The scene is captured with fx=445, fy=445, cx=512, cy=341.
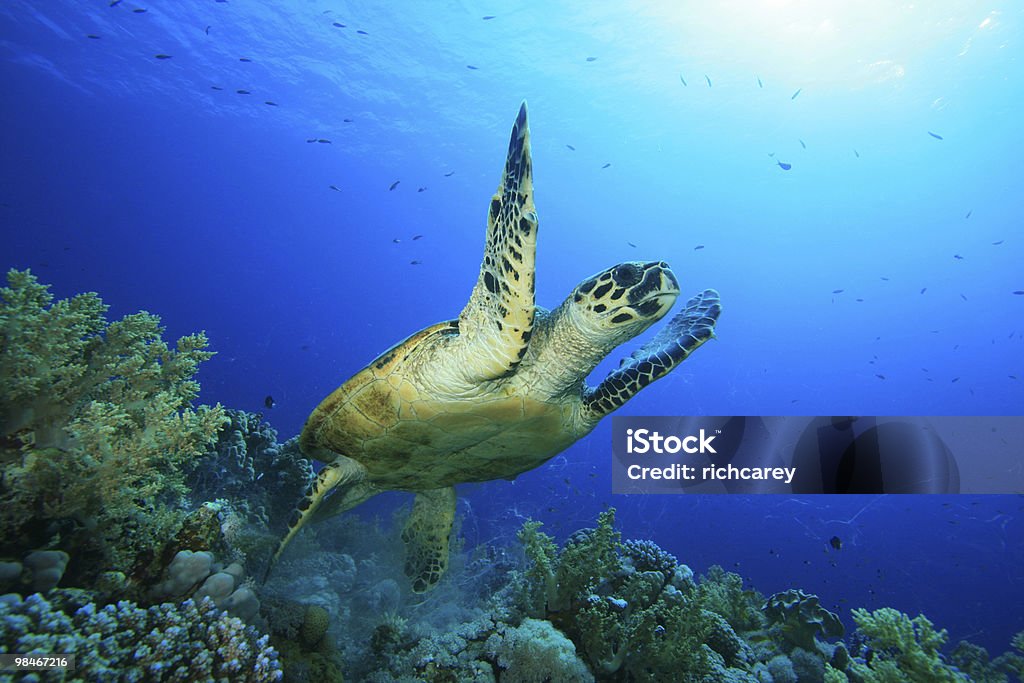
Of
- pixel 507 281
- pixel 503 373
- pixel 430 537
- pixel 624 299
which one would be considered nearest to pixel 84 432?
pixel 503 373

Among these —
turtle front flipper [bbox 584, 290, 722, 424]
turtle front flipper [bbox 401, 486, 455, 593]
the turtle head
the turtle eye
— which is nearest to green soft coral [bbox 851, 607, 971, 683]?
turtle front flipper [bbox 584, 290, 722, 424]

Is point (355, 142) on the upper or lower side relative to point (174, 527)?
upper

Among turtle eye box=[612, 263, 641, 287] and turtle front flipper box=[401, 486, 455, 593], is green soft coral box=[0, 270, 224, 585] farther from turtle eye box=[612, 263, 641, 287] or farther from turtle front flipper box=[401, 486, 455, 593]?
turtle eye box=[612, 263, 641, 287]

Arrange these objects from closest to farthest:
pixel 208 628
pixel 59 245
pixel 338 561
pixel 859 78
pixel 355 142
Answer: pixel 208 628
pixel 338 561
pixel 859 78
pixel 355 142
pixel 59 245

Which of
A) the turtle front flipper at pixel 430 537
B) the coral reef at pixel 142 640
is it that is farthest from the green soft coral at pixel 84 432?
the turtle front flipper at pixel 430 537

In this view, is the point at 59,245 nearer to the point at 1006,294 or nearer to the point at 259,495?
the point at 259,495

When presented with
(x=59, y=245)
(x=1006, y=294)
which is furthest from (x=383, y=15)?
(x=1006, y=294)

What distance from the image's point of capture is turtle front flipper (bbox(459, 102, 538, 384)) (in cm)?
253

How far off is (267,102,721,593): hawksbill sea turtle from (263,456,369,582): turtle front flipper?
0.01 m

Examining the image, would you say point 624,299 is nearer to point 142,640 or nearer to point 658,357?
point 658,357

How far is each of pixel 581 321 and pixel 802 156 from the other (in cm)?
3433

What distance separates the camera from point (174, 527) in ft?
9.29

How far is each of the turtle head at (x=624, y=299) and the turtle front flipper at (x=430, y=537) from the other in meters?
3.24

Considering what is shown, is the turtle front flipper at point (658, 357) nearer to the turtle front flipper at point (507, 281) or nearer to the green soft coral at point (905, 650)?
the turtle front flipper at point (507, 281)
